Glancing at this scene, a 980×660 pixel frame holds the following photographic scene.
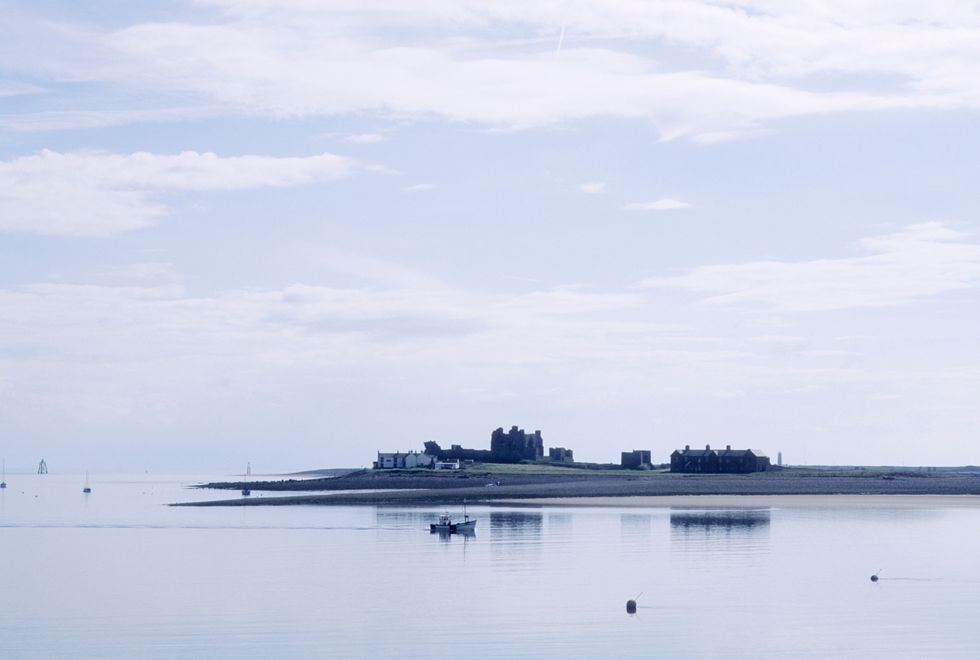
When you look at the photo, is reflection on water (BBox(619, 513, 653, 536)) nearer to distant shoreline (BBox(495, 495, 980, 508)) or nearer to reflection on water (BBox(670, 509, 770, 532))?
reflection on water (BBox(670, 509, 770, 532))

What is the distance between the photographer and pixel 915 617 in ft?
157

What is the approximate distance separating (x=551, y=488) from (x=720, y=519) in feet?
189

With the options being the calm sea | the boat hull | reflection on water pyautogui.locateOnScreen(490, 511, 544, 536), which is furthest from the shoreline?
the boat hull

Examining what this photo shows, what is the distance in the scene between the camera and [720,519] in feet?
331

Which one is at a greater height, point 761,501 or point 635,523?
point 761,501

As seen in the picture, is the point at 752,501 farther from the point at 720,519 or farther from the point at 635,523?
the point at 635,523

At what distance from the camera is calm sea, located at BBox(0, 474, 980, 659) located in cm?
4231

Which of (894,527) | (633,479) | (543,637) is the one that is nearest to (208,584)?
(543,637)

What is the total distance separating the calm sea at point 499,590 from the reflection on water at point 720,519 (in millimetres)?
566

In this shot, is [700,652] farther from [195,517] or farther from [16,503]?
[16,503]

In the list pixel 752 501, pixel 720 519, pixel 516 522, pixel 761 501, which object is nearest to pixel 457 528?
pixel 516 522

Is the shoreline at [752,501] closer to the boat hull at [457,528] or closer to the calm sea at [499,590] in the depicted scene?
the calm sea at [499,590]

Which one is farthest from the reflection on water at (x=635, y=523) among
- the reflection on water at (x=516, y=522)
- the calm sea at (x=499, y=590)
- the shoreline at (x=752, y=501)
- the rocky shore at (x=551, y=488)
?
the rocky shore at (x=551, y=488)

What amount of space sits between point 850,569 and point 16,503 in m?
125
